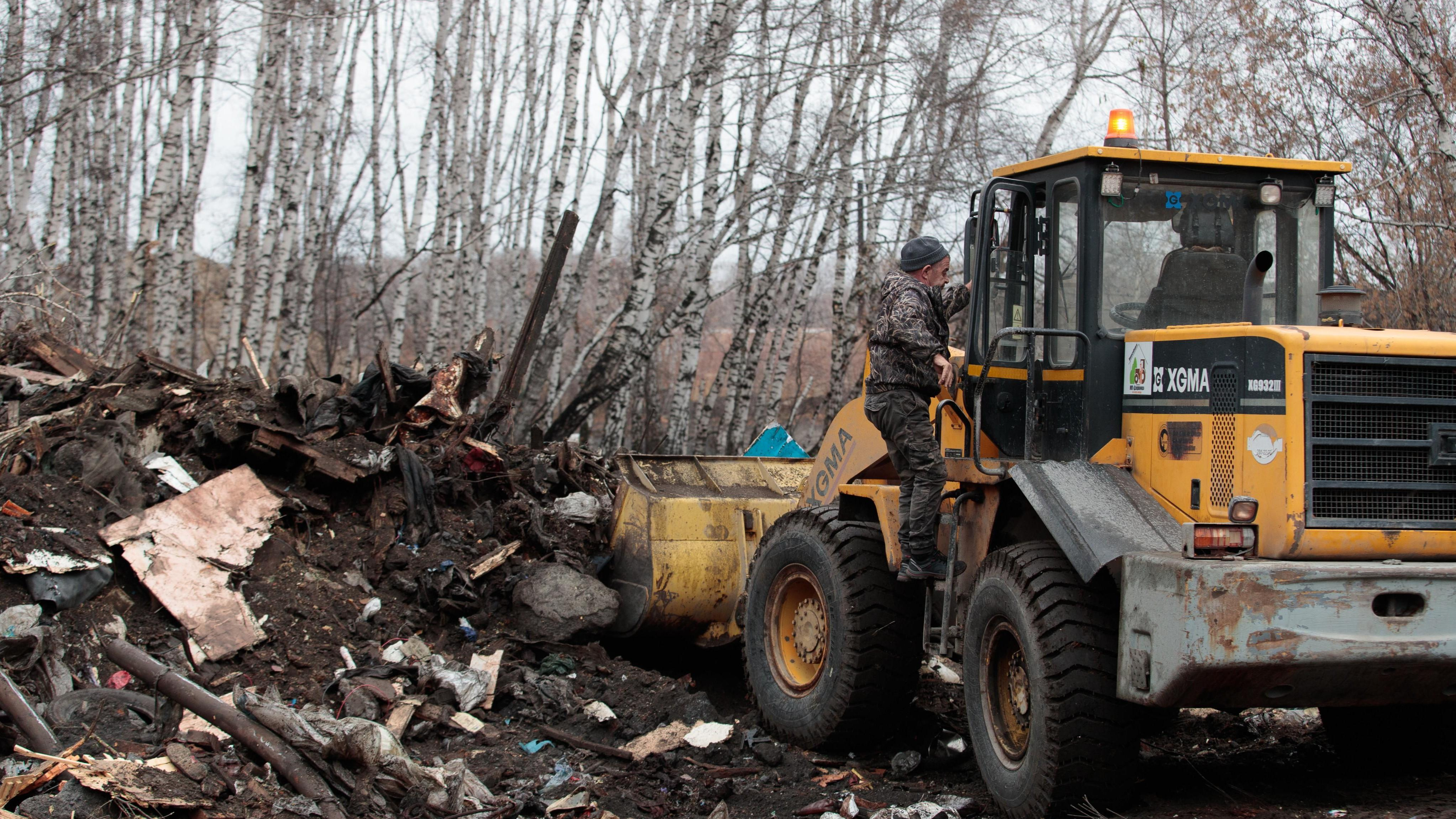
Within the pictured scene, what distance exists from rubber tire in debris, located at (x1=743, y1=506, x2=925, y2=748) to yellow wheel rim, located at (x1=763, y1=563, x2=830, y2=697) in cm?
11

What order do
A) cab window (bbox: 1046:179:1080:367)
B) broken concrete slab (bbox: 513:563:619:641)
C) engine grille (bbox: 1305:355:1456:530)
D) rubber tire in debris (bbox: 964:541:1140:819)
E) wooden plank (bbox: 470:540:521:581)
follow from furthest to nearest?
wooden plank (bbox: 470:540:521:581), broken concrete slab (bbox: 513:563:619:641), cab window (bbox: 1046:179:1080:367), rubber tire in debris (bbox: 964:541:1140:819), engine grille (bbox: 1305:355:1456:530)

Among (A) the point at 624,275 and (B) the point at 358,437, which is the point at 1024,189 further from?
(A) the point at 624,275

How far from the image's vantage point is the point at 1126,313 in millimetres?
4746

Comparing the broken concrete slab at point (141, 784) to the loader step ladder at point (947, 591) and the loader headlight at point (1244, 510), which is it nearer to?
the loader step ladder at point (947, 591)

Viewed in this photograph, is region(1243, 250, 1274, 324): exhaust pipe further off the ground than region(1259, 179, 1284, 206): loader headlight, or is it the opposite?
region(1259, 179, 1284, 206): loader headlight

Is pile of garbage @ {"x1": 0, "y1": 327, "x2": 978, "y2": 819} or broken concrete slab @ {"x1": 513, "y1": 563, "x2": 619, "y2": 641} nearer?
pile of garbage @ {"x1": 0, "y1": 327, "x2": 978, "y2": 819}

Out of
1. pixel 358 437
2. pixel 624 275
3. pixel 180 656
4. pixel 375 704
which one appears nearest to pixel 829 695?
pixel 375 704

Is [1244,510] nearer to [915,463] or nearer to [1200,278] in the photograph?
[1200,278]

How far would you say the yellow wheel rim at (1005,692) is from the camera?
4551 millimetres

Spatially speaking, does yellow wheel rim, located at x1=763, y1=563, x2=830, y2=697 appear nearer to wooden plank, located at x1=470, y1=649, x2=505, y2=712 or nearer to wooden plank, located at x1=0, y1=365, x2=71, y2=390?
wooden plank, located at x1=470, y1=649, x2=505, y2=712

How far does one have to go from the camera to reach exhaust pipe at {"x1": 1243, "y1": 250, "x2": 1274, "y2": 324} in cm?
472

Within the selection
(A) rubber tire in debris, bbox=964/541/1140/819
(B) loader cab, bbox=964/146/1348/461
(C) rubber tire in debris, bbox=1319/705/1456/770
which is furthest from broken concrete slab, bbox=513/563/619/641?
(C) rubber tire in debris, bbox=1319/705/1456/770

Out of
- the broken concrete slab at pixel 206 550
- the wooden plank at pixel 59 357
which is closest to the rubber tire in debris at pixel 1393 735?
the broken concrete slab at pixel 206 550

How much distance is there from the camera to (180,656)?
6.21 m
